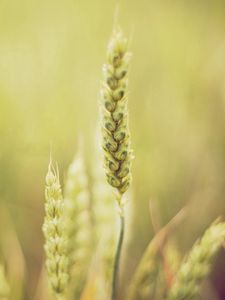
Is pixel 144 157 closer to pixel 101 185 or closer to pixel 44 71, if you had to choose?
pixel 101 185

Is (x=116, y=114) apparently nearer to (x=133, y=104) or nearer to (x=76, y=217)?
(x=76, y=217)

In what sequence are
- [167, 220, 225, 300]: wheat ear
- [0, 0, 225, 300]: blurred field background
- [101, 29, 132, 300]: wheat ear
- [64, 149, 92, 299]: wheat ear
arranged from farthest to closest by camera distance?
[0, 0, 225, 300]: blurred field background
[64, 149, 92, 299]: wheat ear
[167, 220, 225, 300]: wheat ear
[101, 29, 132, 300]: wheat ear

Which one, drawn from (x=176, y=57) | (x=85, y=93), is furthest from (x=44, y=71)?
(x=176, y=57)

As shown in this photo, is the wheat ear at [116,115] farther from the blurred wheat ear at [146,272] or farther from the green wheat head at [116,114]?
the blurred wheat ear at [146,272]

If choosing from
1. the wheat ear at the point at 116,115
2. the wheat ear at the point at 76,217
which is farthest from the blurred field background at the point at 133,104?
the wheat ear at the point at 116,115

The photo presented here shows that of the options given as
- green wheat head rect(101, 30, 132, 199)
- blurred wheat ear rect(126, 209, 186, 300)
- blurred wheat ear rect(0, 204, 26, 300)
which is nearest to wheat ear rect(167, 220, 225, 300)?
blurred wheat ear rect(126, 209, 186, 300)

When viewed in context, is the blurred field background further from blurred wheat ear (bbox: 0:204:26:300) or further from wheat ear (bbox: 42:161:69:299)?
wheat ear (bbox: 42:161:69:299)
